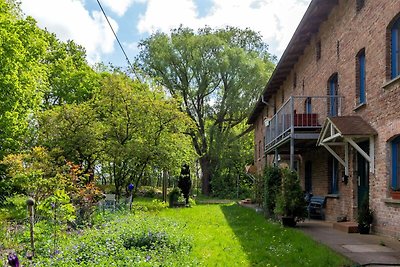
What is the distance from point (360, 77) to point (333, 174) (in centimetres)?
393

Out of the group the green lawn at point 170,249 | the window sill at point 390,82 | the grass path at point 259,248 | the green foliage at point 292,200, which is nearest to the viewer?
the green lawn at point 170,249

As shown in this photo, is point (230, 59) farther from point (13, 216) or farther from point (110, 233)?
point (110, 233)

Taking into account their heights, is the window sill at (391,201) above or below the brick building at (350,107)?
below

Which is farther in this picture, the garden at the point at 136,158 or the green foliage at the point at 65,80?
the green foliage at the point at 65,80

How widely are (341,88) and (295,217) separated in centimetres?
405

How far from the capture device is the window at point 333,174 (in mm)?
14008

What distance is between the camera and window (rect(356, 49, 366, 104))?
38.1 feet

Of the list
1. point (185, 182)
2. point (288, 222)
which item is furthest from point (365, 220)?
point (185, 182)

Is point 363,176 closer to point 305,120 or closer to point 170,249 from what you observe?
point 305,120

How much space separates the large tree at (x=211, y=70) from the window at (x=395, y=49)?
23947 mm

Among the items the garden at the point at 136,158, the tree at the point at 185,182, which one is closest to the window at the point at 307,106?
the garden at the point at 136,158

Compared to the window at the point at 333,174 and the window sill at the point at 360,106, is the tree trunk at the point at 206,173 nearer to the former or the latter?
the window at the point at 333,174

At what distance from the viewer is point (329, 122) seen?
37.0ft

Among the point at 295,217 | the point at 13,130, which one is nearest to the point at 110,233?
the point at 295,217
